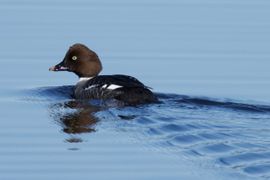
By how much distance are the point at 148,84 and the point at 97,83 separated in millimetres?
1371

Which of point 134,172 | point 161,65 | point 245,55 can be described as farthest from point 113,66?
point 134,172

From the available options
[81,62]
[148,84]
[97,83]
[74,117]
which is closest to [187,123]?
[74,117]

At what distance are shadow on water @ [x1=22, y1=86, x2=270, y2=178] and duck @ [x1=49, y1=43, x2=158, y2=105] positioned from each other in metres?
0.16

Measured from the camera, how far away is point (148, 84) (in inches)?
735

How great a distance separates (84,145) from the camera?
14141mm

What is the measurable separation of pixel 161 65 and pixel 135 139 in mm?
5219

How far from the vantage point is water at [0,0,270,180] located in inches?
516

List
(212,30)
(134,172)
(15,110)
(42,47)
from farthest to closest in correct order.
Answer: (212,30) < (42,47) < (15,110) < (134,172)

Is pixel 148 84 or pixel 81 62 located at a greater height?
pixel 81 62

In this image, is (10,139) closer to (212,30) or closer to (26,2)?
(212,30)

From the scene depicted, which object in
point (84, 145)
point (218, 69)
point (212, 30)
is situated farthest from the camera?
point (212, 30)

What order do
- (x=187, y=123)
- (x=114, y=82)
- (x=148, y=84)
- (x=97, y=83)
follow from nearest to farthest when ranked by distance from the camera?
(x=187, y=123)
(x=114, y=82)
(x=97, y=83)
(x=148, y=84)

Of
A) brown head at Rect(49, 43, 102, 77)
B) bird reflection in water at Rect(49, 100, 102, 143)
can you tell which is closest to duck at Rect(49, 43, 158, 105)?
brown head at Rect(49, 43, 102, 77)

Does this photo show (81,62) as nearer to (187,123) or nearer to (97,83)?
(97,83)
